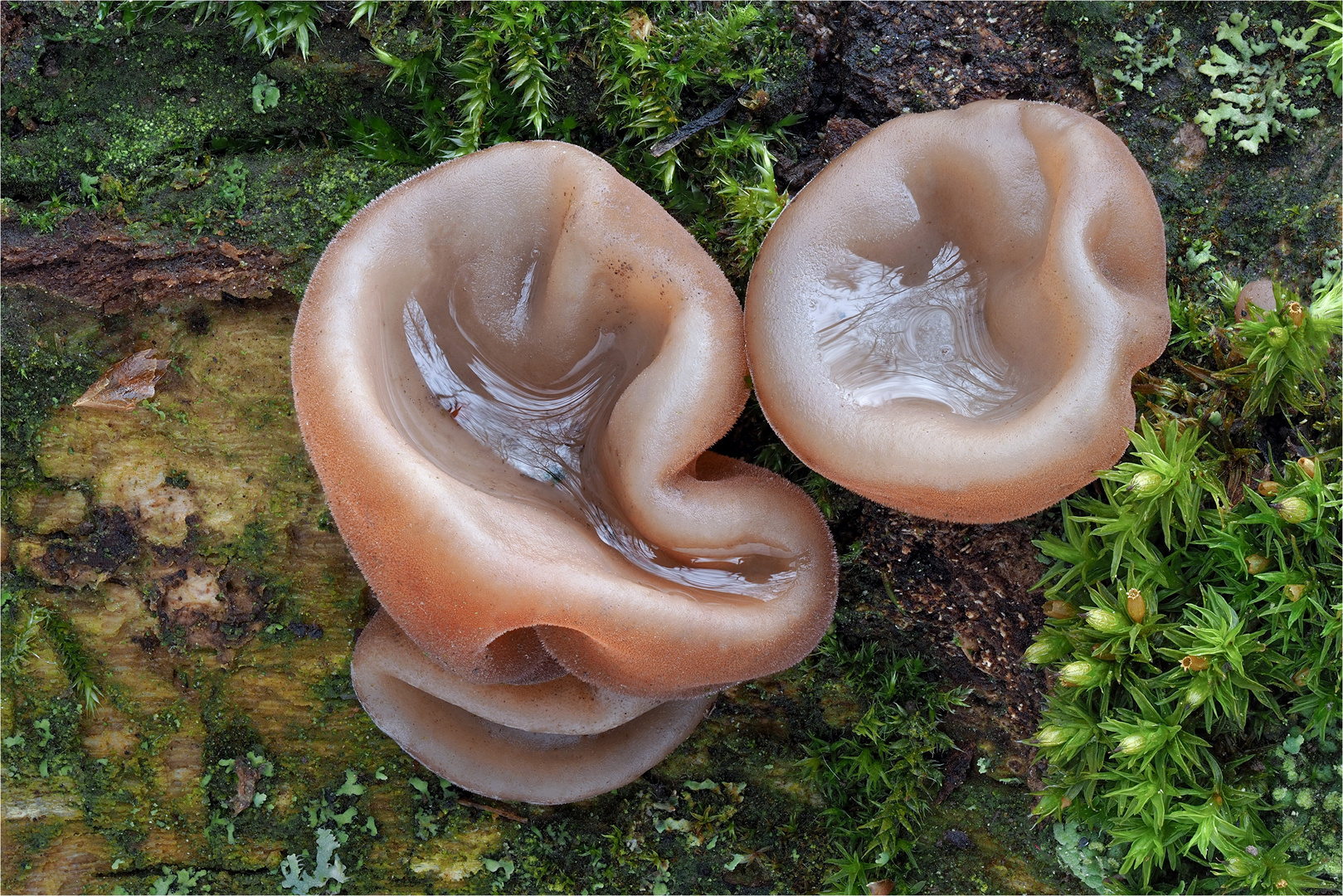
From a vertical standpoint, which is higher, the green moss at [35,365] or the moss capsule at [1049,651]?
the green moss at [35,365]

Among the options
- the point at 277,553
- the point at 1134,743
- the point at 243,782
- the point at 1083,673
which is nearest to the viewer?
the point at 1134,743

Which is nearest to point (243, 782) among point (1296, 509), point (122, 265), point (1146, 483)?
point (122, 265)

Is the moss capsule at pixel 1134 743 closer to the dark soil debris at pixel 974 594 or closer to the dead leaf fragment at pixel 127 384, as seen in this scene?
the dark soil debris at pixel 974 594

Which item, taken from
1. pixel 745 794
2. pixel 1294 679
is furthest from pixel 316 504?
pixel 1294 679

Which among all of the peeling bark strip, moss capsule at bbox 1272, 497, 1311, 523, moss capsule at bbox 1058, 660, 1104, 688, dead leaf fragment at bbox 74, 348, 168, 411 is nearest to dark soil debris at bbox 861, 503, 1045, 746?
moss capsule at bbox 1058, 660, 1104, 688

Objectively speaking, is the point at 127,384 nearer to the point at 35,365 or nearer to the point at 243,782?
the point at 35,365

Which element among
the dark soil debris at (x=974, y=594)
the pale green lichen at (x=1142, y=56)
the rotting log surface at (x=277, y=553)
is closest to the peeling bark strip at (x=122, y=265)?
the rotting log surface at (x=277, y=553)

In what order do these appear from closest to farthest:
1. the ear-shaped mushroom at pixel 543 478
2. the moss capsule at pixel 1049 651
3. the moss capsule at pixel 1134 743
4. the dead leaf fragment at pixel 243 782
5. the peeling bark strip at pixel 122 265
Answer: the ear-shaped mushroom at pixel 543 478 < the moss capsule at pixel 1134 743 < the moss capsule at pixel 1049 651 < the peeling bark strip at pixel 122 265 < the dead leaf fragment at pixel 243 782
